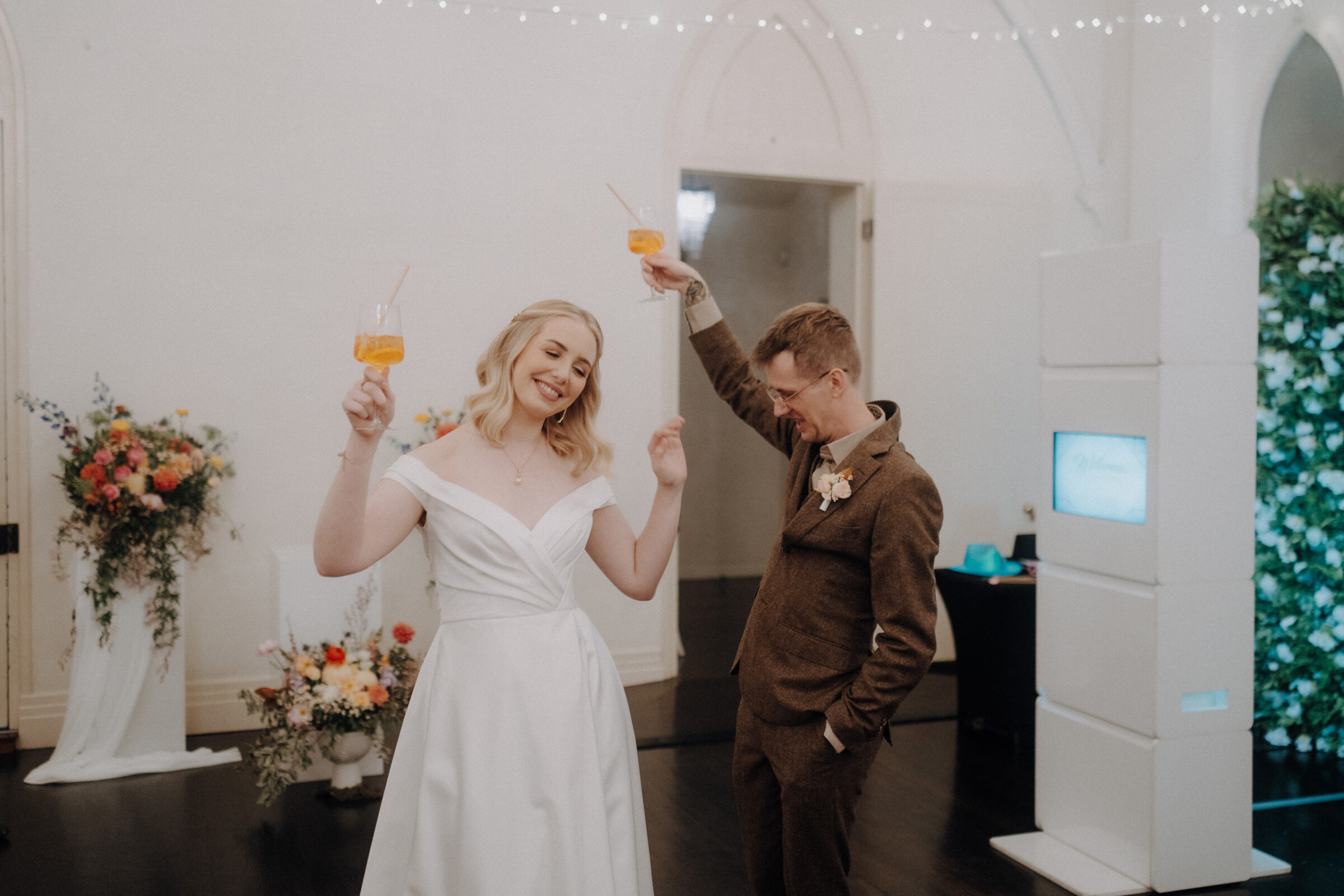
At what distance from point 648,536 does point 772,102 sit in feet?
12.8

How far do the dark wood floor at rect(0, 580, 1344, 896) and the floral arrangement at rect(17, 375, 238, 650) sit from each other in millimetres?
682

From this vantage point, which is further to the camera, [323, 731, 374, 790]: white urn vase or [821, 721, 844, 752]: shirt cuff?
[323, 731, 374, 790]: white urn vase

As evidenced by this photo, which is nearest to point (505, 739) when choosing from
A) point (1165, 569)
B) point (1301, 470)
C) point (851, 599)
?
point (851, 599)

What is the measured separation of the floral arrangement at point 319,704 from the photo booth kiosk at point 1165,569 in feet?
7.22

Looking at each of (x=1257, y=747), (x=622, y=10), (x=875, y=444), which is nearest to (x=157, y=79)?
(x=622, y=10)

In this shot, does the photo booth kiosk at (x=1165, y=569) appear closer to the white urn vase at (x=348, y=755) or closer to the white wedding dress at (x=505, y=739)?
the white wedding dress at (x=505, y=739)

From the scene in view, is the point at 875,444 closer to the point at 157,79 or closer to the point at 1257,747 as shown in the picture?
the point at 1257,747

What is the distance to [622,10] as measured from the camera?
206 inches

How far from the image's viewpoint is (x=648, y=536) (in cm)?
225

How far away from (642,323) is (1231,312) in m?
2.82

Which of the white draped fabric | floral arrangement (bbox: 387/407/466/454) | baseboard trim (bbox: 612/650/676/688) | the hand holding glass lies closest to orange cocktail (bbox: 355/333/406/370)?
the hand holding glass

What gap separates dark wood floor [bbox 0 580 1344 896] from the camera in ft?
10.4

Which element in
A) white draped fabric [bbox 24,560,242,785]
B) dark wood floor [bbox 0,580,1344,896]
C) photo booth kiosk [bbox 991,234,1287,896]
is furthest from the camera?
white draped fabric [bbox 24,560,242,785]

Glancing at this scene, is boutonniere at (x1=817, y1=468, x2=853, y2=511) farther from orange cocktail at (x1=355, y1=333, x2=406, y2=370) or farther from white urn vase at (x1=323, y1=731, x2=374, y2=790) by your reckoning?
white urn vase at (x1=323, y1=731, x2=374, y2=790)
